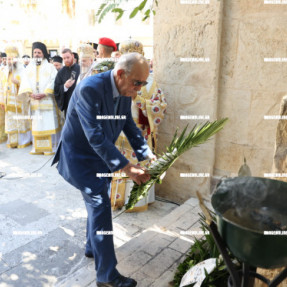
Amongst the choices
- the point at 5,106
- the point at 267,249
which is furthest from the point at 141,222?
the point at 5,106

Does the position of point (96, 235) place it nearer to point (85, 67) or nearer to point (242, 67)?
point (242, 67)

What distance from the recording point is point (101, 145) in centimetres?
251

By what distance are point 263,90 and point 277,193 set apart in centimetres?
222

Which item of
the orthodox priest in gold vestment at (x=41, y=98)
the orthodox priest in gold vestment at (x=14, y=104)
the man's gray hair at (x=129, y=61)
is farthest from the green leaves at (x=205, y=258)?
the orthodox priest in gold vestment at (x=14, y=104)

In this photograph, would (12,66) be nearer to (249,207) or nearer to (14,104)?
(14,104)

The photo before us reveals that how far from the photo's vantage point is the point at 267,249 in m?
1.51

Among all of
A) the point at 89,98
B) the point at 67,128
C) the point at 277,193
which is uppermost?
the point at 89,98

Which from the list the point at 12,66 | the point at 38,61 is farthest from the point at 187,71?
the point at 12,66

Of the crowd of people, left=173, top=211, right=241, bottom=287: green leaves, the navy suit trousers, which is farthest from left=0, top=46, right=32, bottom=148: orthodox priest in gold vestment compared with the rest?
left=173, top=211, right=241, bottom=287: green leaves

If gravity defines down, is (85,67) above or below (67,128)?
above

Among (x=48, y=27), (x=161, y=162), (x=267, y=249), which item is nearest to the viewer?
(x=267, y=249)

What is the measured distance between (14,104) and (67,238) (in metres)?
5.03

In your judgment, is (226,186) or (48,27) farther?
(48,27)

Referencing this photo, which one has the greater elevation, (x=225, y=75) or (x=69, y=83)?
(x=225, y=75)
